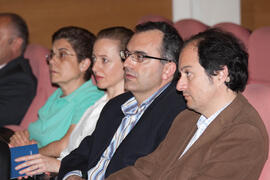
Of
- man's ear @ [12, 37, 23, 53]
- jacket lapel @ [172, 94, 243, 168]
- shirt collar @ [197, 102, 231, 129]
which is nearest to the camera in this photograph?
jacket lapel @ [172, 94, 243, 168]

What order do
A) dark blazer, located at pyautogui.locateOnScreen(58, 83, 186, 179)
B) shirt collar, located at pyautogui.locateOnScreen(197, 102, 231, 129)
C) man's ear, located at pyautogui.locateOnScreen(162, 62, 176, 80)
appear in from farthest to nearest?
1. man's ear, located at pyautogui.locateOnScreen(162, 62, 176, 80)
2. dark blazer, located at pyautogui.locateOnScreen(58, 83, 186, 179)
3. shirt collar, located at pyautogui.locateOnScreen(197, 102, 231, 129)

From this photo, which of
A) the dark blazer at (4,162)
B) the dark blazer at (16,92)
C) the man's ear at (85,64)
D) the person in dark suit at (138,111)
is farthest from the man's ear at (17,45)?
the dark blazer at (4,162)

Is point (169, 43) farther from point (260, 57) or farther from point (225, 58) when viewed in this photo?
point (260, 57)

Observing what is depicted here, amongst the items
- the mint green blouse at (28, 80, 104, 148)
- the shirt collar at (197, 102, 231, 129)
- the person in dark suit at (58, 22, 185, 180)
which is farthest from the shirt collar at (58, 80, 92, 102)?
the shirt collar at (197, 102, 231, 129)

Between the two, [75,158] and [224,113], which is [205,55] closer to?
[224,113]

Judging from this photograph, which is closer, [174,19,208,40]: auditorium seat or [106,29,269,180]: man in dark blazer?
[106,29,269,180]: man in dark blazer

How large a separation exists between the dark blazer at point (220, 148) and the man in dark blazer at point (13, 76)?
193 centimetres

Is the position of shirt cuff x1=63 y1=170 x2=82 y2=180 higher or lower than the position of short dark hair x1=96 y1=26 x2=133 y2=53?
lower

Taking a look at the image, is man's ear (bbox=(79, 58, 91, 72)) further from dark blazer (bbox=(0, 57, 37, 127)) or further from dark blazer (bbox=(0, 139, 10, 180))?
dark blazer (bbox=(0, 139, 10, 180))

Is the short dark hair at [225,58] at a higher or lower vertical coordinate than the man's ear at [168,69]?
higher

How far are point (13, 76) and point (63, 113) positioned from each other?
82 centimetres

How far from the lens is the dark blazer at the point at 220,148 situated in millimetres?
1584

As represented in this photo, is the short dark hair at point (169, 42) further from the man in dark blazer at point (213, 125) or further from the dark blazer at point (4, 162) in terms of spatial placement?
the dark blazer at point (4, 162)

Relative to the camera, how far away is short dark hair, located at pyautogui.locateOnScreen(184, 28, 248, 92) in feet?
5.81
